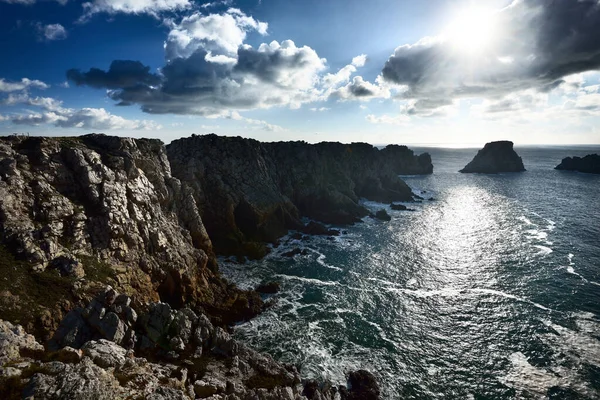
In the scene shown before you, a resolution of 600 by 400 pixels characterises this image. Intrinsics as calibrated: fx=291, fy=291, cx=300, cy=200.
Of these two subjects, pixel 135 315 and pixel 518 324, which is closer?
pixel 135 315

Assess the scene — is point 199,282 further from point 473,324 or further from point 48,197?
point 473,324

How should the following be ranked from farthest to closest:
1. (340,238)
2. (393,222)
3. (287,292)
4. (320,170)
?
(320,170), (393,222), (340,238), (287,292)

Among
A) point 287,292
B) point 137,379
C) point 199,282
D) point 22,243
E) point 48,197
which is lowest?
point 287,292

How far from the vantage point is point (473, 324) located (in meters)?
40.9

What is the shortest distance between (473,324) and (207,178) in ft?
196

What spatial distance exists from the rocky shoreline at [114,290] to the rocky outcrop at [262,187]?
8256mm

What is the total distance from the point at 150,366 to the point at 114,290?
964 centimetres

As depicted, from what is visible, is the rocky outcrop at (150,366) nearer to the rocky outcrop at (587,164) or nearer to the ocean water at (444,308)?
the ocean water at (444,308)

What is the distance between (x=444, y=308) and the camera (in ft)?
147

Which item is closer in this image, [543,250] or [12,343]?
[12,343]

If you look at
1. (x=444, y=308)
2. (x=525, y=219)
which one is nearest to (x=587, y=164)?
(x=525, y=219)

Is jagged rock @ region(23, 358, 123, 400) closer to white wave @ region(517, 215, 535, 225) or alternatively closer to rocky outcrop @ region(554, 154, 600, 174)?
white wave @ region(517, 215, 535, 225)

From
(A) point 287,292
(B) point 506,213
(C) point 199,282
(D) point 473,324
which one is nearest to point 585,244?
(B) point 506,213

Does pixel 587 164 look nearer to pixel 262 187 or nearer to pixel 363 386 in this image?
pixel 262 187
